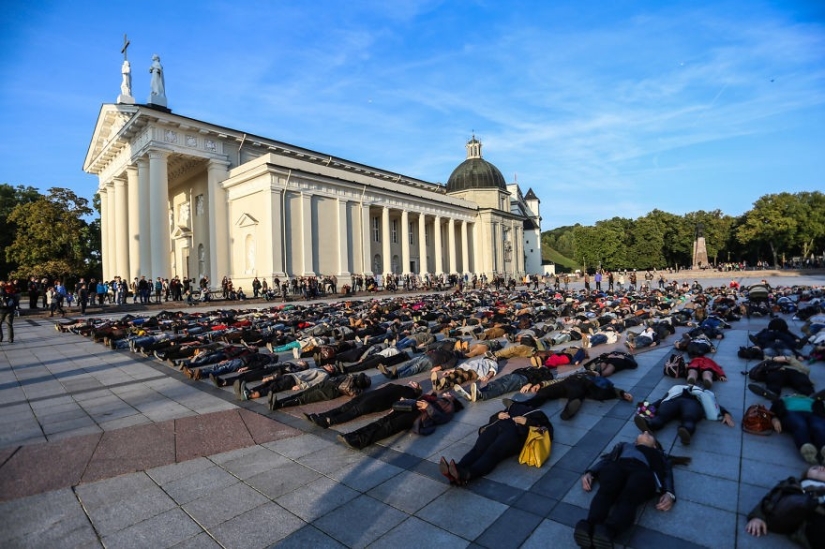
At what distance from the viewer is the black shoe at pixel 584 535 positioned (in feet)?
9.93

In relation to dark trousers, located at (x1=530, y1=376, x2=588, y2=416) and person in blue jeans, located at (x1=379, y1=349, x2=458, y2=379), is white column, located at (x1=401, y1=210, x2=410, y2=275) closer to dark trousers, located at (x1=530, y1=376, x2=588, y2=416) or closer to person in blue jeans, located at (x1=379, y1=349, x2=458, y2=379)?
person in blue jeans, located at (x1=379, y1=349, x2=458, y2=379)

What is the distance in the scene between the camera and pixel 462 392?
697 cm

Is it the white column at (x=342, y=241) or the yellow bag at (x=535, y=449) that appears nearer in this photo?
the yellow bag at (x=535, y=449)

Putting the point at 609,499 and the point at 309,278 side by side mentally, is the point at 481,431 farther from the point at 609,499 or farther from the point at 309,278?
the point at 309,278

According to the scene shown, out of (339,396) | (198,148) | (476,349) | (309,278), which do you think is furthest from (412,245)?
(339,396)

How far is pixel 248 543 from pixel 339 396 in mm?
3900

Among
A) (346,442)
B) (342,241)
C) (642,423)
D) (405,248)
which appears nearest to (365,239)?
(342,241)

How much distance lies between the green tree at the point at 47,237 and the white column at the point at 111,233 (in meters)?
3.17

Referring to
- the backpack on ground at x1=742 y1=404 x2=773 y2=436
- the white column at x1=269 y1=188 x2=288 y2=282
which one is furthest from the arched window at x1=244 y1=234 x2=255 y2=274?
the backpack on ground at x1=742 y1=404 x2=773 y2=436

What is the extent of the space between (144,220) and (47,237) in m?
12.5

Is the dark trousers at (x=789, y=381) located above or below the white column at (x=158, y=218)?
below

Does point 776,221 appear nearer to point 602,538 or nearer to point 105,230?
point 602,538

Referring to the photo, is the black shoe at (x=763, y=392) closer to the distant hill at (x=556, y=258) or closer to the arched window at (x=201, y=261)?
the arched window at (x=201, y=261)

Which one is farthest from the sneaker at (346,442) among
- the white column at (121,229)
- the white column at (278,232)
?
the white column at (121,229)
